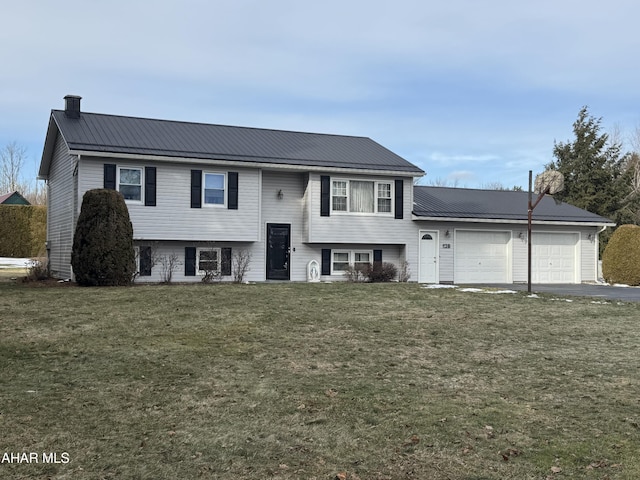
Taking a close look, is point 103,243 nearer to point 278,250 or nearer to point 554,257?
point 278,250

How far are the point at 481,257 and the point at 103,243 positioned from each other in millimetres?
14325

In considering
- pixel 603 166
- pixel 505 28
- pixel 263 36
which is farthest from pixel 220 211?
pixel 603 166

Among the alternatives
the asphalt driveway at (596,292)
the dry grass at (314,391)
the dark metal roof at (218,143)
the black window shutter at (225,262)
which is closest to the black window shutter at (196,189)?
the dark metal roof at (218,143)

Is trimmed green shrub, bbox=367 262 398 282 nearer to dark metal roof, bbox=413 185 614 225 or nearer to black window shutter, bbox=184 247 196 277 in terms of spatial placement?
dark metal roof, bbox=413 185 614 225

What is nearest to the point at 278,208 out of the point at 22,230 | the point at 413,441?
the point at 413,441

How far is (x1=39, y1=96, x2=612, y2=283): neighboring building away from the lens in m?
18.6

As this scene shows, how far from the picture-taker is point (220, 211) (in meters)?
19.4

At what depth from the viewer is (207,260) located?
63.9 ft

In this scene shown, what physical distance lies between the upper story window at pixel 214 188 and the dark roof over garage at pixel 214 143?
700 millimetres

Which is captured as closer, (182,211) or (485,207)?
(182,211)

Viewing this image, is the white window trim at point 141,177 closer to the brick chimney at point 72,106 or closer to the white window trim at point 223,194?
the white window trim at point 223,194

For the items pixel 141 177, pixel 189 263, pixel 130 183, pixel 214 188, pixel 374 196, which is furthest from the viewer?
pixel 374 196

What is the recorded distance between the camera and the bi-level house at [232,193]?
18.5m

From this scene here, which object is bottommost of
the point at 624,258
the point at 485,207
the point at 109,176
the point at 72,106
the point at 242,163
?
the point at 624,258
